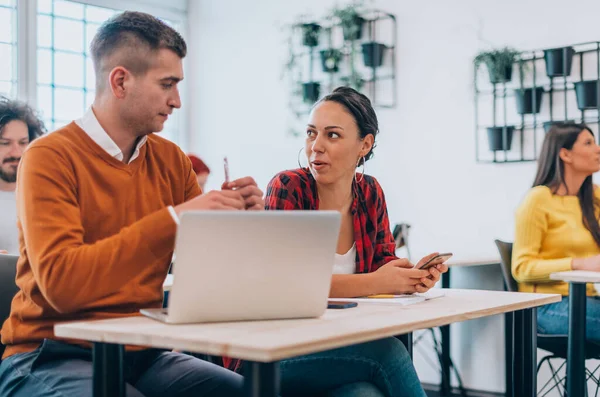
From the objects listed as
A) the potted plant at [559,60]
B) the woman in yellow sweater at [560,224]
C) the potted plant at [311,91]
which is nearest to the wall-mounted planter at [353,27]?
the potted plant at [311,91]

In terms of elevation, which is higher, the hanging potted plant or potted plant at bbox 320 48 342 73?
potted plant at bbox 320 48 342 73

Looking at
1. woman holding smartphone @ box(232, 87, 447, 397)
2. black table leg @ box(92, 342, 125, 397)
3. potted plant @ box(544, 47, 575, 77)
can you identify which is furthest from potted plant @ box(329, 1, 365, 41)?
black table leg @ box(92, 342, 125, 397)

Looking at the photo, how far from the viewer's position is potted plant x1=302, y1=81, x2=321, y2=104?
5.33 m

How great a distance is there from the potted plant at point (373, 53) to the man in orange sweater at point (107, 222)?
3.23 meters

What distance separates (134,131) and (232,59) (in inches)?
167

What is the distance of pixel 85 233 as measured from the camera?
1756 millimetres

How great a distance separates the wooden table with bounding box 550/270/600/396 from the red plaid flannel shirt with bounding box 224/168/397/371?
2.90 ft

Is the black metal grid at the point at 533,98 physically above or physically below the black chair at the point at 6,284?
above

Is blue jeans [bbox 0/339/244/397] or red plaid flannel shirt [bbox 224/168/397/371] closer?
blue jeans [bbox 0/339/244/397]

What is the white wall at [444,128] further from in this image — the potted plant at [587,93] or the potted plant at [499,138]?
the potted plant at [587,93]

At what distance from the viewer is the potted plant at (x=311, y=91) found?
5328 millimetres

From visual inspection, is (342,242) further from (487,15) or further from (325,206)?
(487,15)

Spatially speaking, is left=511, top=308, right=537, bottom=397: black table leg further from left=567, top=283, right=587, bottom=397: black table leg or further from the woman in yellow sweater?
the woman in yellow sweater

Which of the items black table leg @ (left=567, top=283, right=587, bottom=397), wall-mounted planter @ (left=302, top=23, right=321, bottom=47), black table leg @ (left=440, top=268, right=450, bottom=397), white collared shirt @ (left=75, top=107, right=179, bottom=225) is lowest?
black table leg @ (left=440, top=268, right=450, bottom=397)
